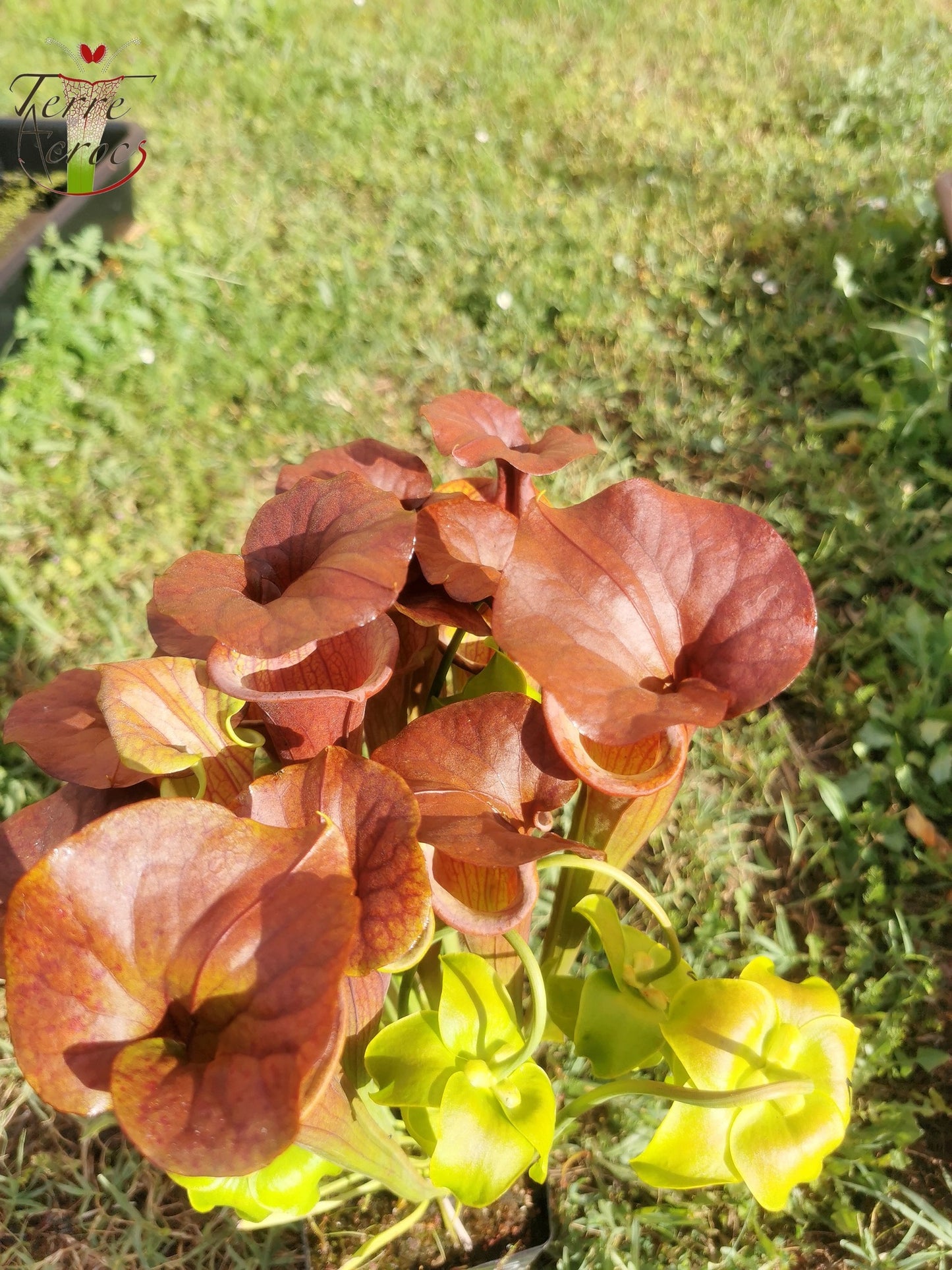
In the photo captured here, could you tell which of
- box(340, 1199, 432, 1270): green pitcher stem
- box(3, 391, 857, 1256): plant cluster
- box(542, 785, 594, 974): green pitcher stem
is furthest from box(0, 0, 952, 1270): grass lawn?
box(3, 391, 857, 1256): plant cluster

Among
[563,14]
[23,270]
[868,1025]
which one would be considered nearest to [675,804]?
[868,1025]

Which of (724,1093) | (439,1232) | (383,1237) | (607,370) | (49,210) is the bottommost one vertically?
(439,1232)

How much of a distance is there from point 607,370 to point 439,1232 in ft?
6.48

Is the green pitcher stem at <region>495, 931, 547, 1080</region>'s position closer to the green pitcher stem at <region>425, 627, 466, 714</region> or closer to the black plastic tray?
the green pitcher stem at <region>425, 627, 466, 714</region>

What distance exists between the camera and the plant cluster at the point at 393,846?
560 mm

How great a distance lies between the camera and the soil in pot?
115 cm

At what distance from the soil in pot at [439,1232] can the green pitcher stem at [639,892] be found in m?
0.58

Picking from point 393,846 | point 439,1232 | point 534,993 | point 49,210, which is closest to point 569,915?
point 534,993

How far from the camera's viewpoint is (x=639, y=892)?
0.74m

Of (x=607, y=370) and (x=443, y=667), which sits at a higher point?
(x=443, y=667)

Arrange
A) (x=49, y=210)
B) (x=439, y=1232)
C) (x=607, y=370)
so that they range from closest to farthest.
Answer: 1. (x=439, y=1232)
2. (x=607, y=370)
3. (x=49, y=210)

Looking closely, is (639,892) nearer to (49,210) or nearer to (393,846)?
(393,846)

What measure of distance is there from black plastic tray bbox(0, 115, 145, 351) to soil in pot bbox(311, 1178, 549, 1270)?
2.21 meters

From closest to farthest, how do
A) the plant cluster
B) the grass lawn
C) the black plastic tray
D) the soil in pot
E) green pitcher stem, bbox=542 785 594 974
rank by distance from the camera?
the plant cluster < green pitcher stem, bbox=542 785 594 974 < the soil in pot < the grass lawn < the black plastic tray
